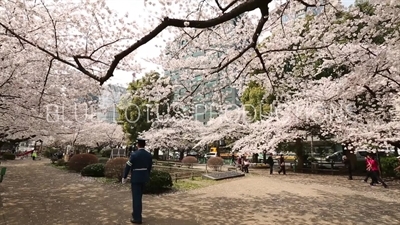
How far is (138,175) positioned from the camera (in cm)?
586

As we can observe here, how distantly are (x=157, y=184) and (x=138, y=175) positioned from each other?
12.3 feet

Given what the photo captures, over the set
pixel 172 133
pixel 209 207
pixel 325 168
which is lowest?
pixel 209 207

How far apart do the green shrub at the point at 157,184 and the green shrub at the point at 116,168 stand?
306cm

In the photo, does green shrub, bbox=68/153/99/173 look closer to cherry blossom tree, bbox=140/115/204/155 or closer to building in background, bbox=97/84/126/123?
building in background, bbox=97/84/126/123

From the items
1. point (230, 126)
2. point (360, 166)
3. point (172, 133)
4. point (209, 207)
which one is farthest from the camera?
point (172, 133)

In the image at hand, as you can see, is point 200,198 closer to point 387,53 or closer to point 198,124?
point 387,53

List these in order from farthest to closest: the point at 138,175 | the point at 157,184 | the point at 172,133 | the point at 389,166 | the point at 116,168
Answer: the point at 172,133
the point at 389,166
the point at 116,168
the point at 157,184
the point at 138,175

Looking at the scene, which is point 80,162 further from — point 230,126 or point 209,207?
point 209,207

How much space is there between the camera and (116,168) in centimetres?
1276

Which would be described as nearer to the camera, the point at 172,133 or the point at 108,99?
the point at 108,99

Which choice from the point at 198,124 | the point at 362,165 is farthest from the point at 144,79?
the point at 362,165

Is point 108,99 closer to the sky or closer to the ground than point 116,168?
closer to the sky

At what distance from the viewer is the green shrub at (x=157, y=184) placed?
9.33 m

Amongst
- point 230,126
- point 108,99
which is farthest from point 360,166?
point 108,99
